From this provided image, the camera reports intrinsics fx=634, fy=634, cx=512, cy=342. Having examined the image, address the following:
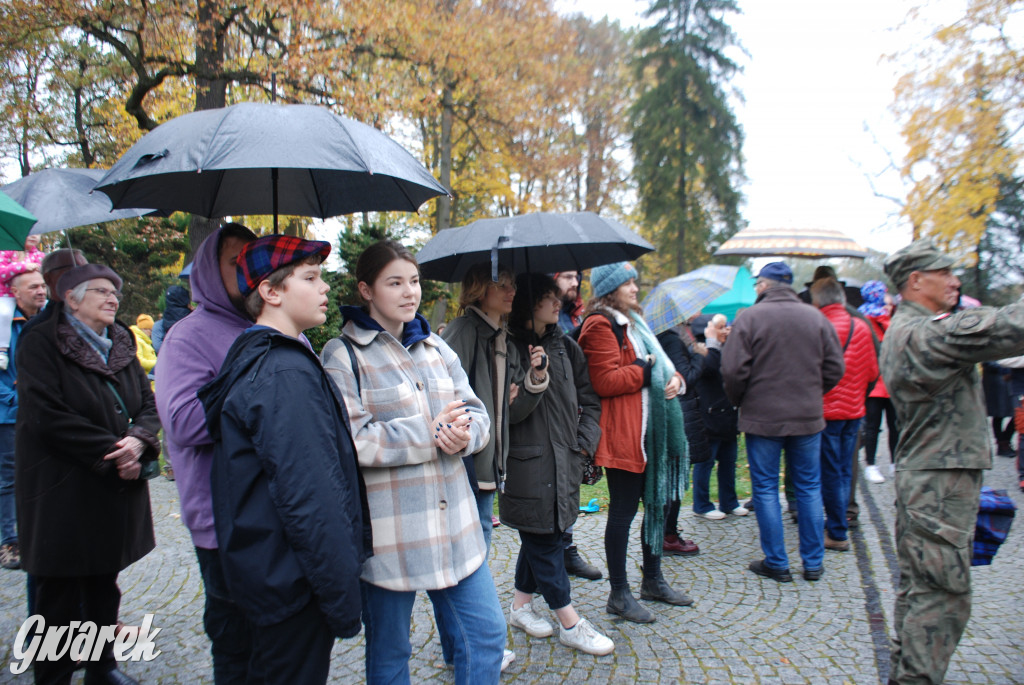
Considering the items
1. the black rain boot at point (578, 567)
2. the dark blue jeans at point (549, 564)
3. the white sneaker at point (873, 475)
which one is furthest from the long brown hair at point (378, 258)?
the white sneaker at point (873, 475)

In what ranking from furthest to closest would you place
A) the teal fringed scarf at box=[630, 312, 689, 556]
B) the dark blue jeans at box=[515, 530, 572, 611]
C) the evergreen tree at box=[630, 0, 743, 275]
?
the evergreen tree at box=[630, 0, 743, 275]
the teal fringed scarf at box=[630, 312, 689, 556]
the dark blue jeans at box=[515, 530, 572, 611]

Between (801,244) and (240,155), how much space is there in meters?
5.36

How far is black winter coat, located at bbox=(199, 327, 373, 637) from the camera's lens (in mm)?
1691

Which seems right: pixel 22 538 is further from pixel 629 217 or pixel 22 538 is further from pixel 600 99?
pixel 629 217

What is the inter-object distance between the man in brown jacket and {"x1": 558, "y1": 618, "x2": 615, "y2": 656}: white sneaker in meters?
1.58

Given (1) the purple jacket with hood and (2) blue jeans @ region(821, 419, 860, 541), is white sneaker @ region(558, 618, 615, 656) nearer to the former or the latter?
(1) the purple jacket with hood

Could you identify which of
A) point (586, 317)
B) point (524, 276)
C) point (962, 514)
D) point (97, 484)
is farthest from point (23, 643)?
point (962, 514)

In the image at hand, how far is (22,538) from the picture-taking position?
2.79 meters

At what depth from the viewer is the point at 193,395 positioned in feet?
6.76

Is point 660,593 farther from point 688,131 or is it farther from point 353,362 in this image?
point 688,131

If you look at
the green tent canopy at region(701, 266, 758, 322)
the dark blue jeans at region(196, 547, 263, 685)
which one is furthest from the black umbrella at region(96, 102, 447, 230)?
the green tent canopy at region(701, 266, 758, 322)

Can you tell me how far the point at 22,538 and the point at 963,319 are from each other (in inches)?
162

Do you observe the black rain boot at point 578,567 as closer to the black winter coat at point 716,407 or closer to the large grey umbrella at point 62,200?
the black winter coat at point 716,407

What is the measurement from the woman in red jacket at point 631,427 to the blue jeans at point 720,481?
1805mm
